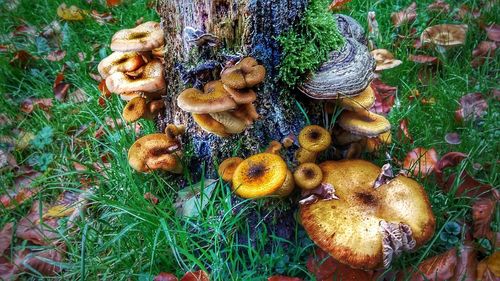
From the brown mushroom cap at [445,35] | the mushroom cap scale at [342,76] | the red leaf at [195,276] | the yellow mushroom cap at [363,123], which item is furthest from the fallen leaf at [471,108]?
the red leaf at [195,276]

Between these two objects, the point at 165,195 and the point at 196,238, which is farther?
the point at 165,195

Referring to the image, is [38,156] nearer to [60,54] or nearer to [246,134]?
[60,54]

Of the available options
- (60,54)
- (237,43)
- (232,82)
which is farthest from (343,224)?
(60,54)

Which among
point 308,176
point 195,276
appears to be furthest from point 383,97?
point 195,276

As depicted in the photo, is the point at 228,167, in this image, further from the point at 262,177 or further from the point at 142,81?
the point at 142,81

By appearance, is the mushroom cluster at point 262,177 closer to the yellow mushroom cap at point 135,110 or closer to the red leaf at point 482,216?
the yellow mushroom cap at point 135,110
